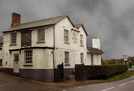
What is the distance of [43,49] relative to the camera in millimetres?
20500

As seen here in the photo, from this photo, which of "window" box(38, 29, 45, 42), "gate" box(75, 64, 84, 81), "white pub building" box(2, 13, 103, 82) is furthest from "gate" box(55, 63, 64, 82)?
"window" box(38, 29, 45, 42)

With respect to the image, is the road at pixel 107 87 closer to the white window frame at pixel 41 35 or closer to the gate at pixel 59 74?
the gate at pixel 59 74

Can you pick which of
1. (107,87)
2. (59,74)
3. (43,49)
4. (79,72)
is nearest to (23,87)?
(43,49)

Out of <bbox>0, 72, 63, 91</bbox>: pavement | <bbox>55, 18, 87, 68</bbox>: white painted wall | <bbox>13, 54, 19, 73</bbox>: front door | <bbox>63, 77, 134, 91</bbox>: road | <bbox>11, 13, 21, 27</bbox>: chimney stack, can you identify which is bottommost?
<bbox>63, 77, 134, 91</bbox>: road

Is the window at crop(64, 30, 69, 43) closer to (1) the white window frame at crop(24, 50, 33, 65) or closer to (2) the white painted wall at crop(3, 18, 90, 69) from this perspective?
(2) the white painted wall at crop(3, 18, 90, 69)

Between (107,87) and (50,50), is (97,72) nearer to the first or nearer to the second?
(50,50)

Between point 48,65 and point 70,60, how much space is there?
513 cm

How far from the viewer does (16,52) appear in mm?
23141

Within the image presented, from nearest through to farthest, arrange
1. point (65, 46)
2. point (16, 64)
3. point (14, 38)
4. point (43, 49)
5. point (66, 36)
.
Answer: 1. point (43, 49)
2. point (16, 64)
3. point (65, 46)
4. point (66, 36)
5. point (14, 38)

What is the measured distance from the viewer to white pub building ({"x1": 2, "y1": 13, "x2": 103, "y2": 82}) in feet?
67.0

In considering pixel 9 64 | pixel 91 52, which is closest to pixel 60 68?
pixel 9 64

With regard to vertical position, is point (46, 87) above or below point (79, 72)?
below

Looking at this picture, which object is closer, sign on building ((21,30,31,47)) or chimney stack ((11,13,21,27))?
sign on building ((21,30,31,47))

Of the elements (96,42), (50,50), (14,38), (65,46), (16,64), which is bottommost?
(16,64)
